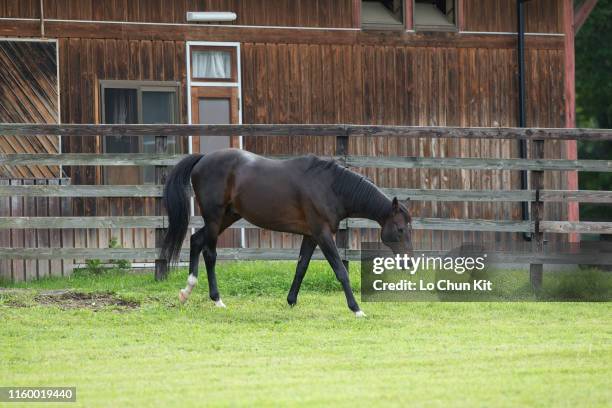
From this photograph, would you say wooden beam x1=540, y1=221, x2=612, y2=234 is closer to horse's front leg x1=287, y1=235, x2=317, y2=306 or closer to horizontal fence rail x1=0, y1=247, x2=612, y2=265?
horizontal fence rail x1=0, y1=247, x2=612, y2=265

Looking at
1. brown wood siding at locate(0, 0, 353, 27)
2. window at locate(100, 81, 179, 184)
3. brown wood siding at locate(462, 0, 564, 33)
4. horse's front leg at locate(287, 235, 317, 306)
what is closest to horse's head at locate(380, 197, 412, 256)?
horse's front leg at locate(287, 235, 317, 306)

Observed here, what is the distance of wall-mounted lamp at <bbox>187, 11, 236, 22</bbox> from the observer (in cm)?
1625

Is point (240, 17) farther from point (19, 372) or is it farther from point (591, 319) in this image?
point (19, 372)

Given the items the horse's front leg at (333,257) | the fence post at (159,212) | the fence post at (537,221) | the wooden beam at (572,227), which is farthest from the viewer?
the wooden beam at (572,227)

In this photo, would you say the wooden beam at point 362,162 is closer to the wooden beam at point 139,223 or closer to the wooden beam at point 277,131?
the wooden beam at point 277,131

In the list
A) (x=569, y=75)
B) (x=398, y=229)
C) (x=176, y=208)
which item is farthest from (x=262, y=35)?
(x=398, y=229)

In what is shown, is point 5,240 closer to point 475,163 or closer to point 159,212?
point 159,212

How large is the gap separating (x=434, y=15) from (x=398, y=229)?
302 inches

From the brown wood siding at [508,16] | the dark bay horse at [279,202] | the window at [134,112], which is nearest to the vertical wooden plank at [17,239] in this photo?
the window at [134,112]

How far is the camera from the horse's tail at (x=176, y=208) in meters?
11.4

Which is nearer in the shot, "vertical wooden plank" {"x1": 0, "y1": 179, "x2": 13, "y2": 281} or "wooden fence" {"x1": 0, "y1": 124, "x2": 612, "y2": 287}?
"wooden fence" {"x1": 0, "y1": 124, "x2": 612, "y2": 287}

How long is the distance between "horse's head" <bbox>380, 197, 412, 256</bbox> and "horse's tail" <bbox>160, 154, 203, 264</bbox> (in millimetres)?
2048

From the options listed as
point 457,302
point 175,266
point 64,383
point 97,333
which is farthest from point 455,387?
point 175,266

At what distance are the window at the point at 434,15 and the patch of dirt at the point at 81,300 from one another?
26.1 feet
